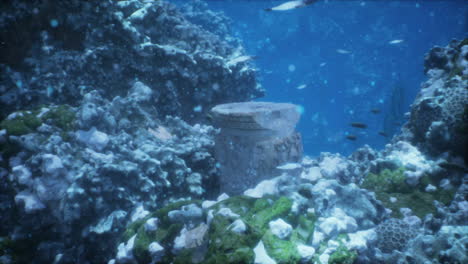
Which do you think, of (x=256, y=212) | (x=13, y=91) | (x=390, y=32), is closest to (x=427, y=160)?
(x=256, y=212)

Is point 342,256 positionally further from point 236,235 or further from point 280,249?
point 236,235

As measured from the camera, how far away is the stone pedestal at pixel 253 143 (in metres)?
4.59

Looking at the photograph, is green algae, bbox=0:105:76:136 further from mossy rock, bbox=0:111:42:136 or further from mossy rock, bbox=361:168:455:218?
mossy rock, bbox=361:168:455:218

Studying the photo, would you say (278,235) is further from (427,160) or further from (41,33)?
(41,33)

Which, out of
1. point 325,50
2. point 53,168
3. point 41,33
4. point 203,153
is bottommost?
point 325,50

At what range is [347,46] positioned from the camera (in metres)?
41.2

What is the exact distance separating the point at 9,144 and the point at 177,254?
3.71 meters

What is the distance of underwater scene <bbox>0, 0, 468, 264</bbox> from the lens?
2980 millimetres

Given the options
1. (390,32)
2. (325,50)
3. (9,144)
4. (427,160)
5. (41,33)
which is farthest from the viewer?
(325,50)

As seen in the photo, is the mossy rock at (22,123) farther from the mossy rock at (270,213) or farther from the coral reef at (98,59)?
the mossy rock at (270,213)

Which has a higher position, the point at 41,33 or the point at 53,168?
the point at 41,33

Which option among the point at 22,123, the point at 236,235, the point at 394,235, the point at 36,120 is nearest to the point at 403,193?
the point at 394,235

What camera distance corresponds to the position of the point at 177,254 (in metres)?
2.68

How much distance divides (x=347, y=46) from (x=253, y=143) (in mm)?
43312
